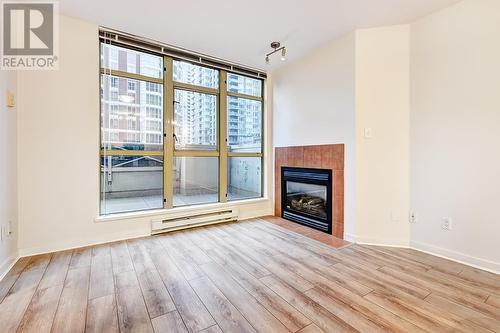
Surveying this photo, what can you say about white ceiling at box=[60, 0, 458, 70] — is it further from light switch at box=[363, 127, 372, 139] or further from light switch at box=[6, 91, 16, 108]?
light switch at box=[363, 127, 372, 139]

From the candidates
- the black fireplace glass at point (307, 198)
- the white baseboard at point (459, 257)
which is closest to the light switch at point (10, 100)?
the black fireplace glass at point (307, 198)

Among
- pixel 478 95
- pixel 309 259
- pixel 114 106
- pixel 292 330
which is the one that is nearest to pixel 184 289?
pixel 292 330

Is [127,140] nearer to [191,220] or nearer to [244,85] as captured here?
[191,220]

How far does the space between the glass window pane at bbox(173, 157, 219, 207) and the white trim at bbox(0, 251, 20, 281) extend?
1.73 meters

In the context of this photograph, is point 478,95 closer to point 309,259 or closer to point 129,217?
point 309,259

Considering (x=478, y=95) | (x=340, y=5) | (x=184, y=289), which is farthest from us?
(x=340, y=5)

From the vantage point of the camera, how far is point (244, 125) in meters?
4.22

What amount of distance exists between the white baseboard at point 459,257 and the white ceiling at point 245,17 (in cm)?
258

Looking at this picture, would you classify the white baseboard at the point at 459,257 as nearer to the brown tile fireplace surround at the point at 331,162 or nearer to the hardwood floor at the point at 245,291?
the hardwood floor at the point at 245,291

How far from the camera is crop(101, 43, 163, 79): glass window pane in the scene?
2.92 meters

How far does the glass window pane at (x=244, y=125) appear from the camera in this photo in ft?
13.2

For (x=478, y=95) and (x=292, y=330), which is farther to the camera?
(x=478, y=95)

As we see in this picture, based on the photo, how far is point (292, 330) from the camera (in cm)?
142

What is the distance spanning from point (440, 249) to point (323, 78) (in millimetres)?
2526
